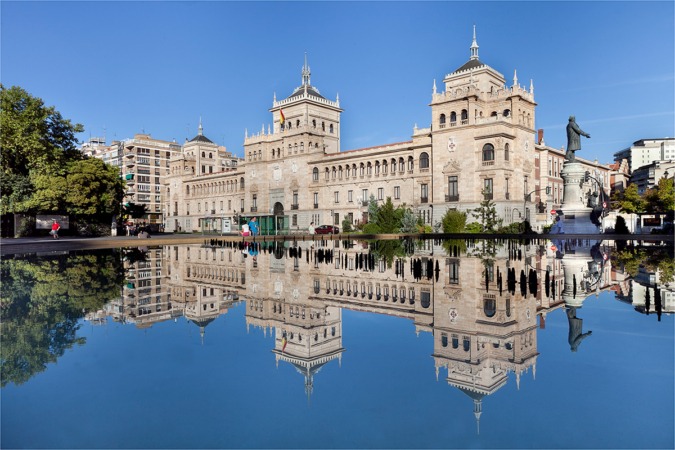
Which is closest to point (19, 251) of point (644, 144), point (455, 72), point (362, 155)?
point (362, 155)

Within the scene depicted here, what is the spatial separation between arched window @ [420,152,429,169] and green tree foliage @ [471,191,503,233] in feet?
26.0

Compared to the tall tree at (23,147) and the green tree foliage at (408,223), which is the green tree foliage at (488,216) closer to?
the green tree foliage at (408,223)

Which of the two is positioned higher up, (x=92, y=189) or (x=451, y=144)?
(x=451, y=144)

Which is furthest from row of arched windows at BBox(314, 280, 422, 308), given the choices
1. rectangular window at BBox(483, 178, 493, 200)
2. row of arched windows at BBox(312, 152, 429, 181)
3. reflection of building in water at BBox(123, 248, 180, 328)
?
row of arched windows at BBox(312, 152, 429, 181)

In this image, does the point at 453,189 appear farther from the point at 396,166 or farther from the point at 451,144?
the point at 396,166

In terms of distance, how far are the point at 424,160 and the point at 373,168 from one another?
7.03m

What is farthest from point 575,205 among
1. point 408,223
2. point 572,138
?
point 408,223

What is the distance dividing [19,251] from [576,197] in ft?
128

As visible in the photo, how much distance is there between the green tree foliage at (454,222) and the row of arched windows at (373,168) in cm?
764

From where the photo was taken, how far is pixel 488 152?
45.5 m

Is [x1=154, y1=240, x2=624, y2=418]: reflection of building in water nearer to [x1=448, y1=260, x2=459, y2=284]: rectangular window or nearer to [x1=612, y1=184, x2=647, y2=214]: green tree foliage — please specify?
[x1=448, y1=260, x2=459, y2=284]: rectangular window

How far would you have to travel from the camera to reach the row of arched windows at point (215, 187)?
72156 mm

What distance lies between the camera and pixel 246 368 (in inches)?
210

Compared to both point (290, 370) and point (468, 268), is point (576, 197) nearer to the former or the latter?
point (468, 268)
